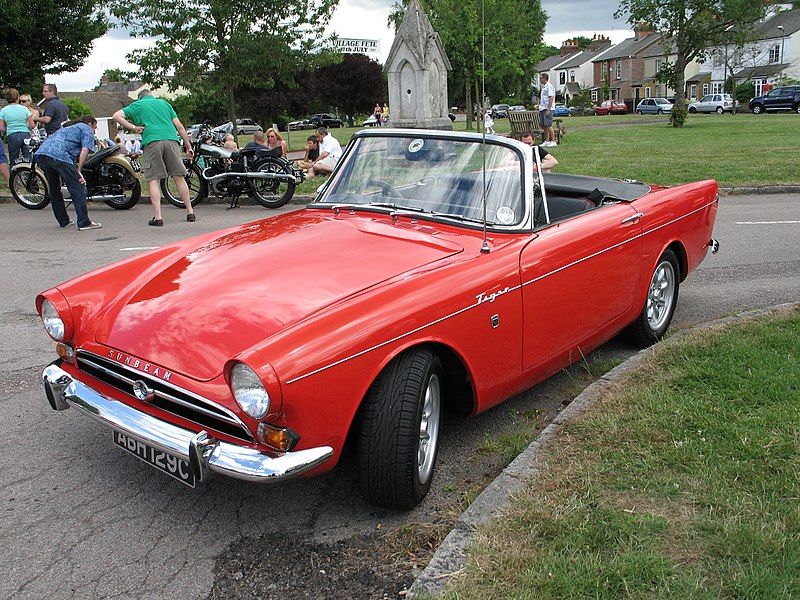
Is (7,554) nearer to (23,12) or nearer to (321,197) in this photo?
(321,197)

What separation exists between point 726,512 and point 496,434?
1258 mm

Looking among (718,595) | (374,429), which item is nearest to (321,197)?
(374,429)

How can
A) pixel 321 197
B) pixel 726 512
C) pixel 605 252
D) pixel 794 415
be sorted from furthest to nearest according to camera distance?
pixel 321 197 → pixel 605 252 → pixel 794 415 → pixel 726 512

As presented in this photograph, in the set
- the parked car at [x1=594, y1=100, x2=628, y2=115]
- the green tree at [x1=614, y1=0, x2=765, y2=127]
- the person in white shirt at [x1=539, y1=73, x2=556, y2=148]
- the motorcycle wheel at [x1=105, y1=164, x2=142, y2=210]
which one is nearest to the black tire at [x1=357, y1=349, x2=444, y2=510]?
the motorcycle wheel at [x1=105, y1=164, x2=142, y2=210]

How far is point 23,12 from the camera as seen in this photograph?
22984 millimetres

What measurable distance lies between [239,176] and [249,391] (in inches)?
387

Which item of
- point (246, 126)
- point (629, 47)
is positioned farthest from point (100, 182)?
point (629, 47)

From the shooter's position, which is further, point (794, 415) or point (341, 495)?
point (794, 415)

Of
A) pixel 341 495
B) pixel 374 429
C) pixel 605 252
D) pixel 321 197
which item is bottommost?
pixel 341 495

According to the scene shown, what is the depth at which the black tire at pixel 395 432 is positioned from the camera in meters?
2.85

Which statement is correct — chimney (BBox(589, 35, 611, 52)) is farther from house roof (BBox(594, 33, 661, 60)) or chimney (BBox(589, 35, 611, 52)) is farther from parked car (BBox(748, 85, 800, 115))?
parked car (BBox(748, 85, 800, 115))

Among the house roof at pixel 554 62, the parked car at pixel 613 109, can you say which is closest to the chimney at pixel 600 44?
the house roof at pixel 554 62

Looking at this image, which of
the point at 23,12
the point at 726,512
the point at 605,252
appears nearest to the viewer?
the point at 726,512

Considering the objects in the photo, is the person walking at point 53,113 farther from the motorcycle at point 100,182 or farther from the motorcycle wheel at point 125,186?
the motorcycle wheel at point 125,186
